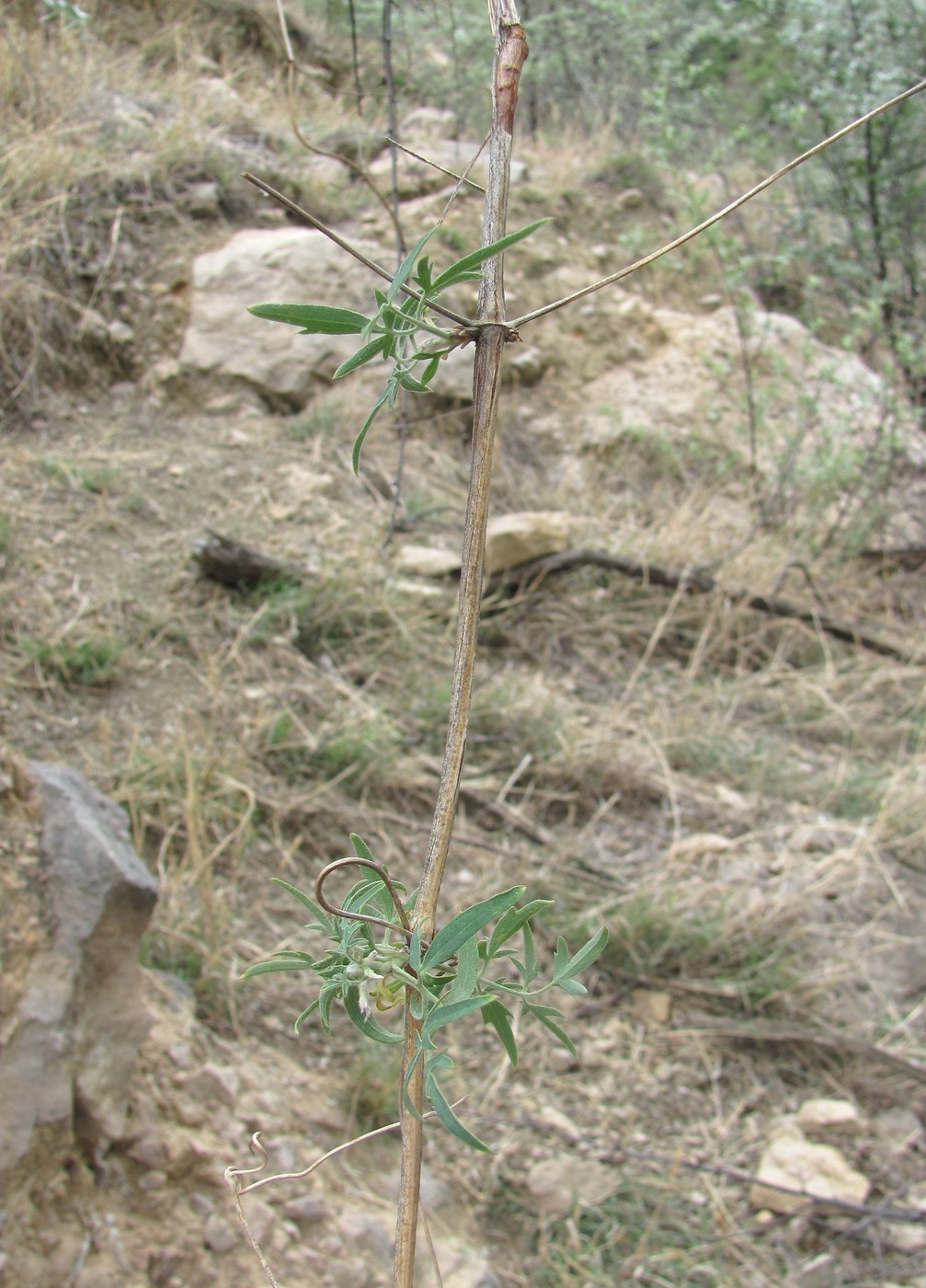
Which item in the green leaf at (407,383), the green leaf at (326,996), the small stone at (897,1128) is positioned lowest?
the small stone at (897,1128)

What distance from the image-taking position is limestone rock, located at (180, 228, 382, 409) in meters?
3.55

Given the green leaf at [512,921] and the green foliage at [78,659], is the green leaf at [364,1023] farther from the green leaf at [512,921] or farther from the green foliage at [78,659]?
the green foliage at [78,659]

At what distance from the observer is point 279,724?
2453mm

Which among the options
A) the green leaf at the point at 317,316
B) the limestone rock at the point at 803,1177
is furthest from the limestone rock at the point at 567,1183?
the green leaf at the point at 317,316

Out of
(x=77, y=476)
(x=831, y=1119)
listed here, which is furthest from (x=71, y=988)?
(x=77, y=476)

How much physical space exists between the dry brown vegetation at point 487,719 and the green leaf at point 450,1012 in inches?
42.6

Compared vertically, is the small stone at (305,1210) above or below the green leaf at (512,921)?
below

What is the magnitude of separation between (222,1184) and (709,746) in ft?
6.08

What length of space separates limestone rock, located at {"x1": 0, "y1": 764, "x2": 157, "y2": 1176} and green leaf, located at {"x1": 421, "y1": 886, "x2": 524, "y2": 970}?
3.52ft

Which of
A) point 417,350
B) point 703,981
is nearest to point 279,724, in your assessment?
point 703,981

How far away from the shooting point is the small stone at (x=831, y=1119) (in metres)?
2.11

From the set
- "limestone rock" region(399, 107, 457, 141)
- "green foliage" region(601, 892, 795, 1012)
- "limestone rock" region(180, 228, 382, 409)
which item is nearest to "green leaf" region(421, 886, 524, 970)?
"green foliage" region(601, 892, 795, 1012)

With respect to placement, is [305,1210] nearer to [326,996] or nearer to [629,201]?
[326,996]

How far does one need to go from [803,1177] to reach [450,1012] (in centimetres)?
193
